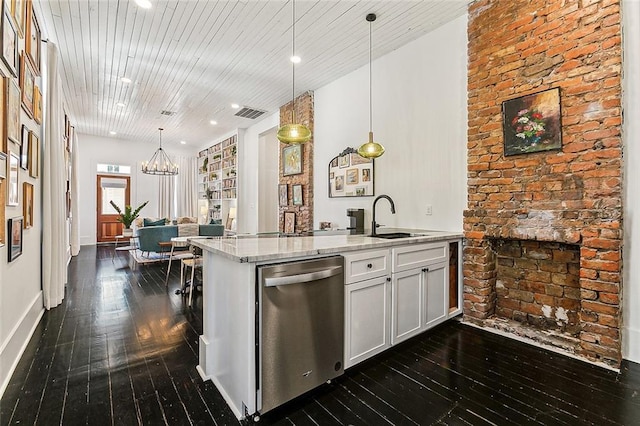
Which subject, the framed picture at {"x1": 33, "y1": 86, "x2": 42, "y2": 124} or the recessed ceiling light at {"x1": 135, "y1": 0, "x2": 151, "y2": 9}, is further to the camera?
the recessed ceiling light at {"x1": 135, "y1": 0, "x2": 151, "y2": 9}

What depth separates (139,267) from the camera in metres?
5.75

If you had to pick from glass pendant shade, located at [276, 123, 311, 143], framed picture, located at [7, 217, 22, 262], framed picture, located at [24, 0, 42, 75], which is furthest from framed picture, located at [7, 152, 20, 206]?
glass pendant shade, located at [276, 123, 311, 143]

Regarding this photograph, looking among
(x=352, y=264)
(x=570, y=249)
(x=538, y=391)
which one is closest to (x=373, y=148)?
(x=352, y=264)

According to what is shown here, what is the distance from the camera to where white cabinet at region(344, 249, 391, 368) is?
216cm

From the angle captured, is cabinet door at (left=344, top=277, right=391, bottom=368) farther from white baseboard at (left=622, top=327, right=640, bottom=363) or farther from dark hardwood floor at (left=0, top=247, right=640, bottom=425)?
white baseboard at (left=622, top=327, right=640, bottom=363)

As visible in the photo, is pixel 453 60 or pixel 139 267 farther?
pixel 139 267

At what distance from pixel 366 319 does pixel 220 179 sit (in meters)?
7.88

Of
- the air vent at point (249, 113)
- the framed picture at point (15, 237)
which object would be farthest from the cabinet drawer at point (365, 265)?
the air vent at point (249, 113)

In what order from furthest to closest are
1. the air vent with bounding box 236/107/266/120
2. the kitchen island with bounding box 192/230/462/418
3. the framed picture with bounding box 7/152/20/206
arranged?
1. the air vent with bounding box 236/107/266/120
2. the framed picture with bounding box 7/152/20/206
3. the kitchen island with bounding box 192/230/462/418

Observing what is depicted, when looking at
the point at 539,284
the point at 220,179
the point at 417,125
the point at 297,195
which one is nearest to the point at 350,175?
the point at 417,125

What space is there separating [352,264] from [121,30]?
3.78 metres

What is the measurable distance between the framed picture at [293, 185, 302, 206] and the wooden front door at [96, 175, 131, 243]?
266 inches

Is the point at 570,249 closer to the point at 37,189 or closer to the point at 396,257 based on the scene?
the point at 396,257

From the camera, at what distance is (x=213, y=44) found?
154 inches
